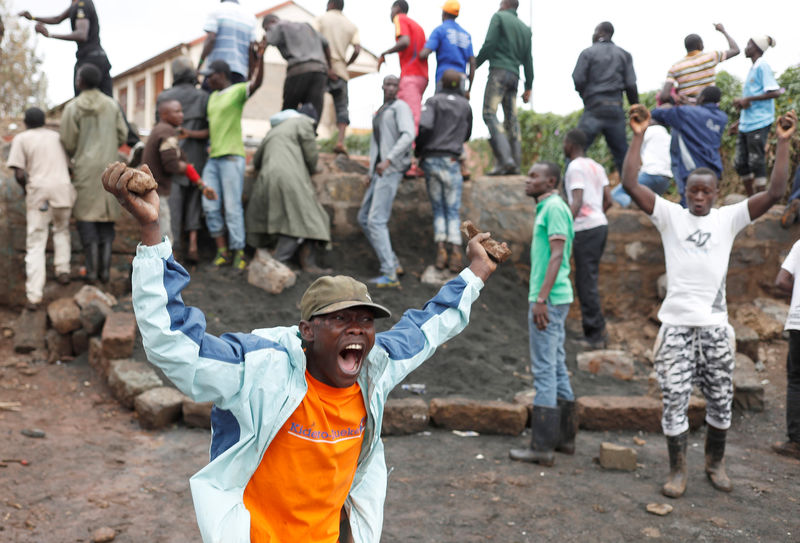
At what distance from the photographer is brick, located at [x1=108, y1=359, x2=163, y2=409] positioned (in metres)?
5.92

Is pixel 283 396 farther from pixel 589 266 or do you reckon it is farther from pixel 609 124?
pixel 609 124

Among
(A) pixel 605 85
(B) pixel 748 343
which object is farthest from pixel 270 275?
(B) pixel 748 343

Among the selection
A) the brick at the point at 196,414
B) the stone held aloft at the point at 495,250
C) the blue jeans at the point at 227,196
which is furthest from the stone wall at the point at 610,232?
the stone held aloft at the point at 495,250

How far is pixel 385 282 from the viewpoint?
7.76 m

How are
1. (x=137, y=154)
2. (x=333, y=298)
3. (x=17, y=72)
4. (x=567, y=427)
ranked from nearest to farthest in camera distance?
(x=333, y=298) → (x=567, y=427) → (x=137, y=154) → (x=17, y=72)

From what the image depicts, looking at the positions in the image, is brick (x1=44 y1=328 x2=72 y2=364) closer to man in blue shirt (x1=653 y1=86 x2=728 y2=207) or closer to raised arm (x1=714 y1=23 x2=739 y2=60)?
man in blue shirt (x1=653 y1=86 x2=728 y2=207)

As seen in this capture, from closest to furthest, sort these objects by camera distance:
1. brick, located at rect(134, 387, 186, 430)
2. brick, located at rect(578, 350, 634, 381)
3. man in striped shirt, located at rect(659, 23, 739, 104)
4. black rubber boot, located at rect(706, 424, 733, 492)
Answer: black rubber boot, located at rect(706, 424, 733, 492), brick, located at rect(134, 387, 186, 430), brick, located at rect(578, 350, 634, 381), man in striped shirt, located at rect(659, 23, 739, 104)

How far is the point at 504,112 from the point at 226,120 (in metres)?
3.48

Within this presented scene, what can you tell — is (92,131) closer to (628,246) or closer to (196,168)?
(196,168)

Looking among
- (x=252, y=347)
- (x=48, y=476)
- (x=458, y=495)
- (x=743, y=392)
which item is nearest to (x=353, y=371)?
(x=252, y=347)

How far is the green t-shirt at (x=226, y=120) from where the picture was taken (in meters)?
7.59

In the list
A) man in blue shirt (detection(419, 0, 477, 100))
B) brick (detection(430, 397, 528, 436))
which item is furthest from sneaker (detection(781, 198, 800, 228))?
brick (detection(430, 397, 528, 436))

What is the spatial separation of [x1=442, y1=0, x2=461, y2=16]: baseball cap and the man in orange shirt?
22.1ft

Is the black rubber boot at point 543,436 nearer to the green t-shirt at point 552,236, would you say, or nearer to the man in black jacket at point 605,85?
the green t-shirt at point 552,236
